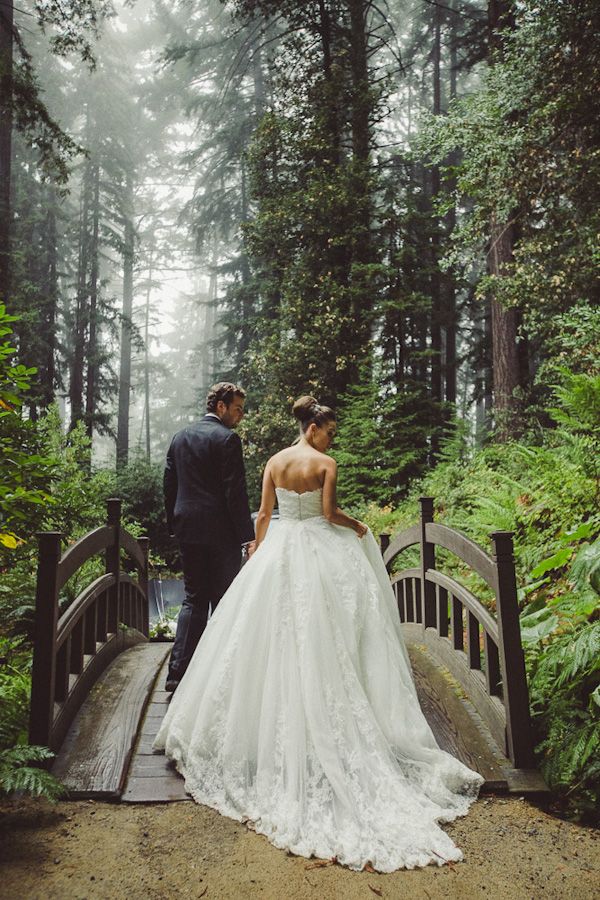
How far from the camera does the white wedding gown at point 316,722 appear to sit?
2.80 meters

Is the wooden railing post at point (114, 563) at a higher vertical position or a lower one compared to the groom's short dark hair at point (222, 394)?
lower

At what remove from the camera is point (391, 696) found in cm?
348

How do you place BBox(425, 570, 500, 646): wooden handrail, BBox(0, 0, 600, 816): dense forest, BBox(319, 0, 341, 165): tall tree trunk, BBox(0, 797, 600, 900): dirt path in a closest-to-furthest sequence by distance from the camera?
BBox(0, 797, 600, 900): dirt path → BBox(425, 570, 500, 646): wooden handrail → BBox(0, 0, 600, 816): dense forest → BBox(319, 0, 341, 165): tall tree trunk

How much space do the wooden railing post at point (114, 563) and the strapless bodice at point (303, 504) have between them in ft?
6.58

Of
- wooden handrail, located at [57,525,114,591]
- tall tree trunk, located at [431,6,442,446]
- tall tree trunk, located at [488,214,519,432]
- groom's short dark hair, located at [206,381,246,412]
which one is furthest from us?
tall tree trunk, located at [431,6,442,446]

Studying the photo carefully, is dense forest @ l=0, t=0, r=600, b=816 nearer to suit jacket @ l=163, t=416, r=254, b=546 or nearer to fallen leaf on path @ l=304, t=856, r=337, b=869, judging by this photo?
suit jacket @ l=163, t=416, r=254, b=546

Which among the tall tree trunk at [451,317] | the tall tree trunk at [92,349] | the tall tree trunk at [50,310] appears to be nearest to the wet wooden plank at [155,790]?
the tall tree trunk at [451,317]

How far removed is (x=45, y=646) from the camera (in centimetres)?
346

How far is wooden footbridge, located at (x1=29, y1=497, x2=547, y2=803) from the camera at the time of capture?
11.2 ft

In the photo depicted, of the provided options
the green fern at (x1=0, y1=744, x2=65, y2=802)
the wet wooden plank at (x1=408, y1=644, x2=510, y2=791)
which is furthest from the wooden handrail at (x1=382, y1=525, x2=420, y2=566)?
the green fern at (x1=0, y1=744, x2=65, y2=802)

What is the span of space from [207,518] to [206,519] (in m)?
0.01

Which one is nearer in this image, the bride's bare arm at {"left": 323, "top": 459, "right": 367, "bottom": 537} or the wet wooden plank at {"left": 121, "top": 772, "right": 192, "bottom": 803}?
the wet wooden plank at {"left": 121, "top": 772, "right": 192, "bottom": 803}

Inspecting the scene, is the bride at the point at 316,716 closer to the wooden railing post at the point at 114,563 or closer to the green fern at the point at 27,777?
the green fern at the point at 27,777

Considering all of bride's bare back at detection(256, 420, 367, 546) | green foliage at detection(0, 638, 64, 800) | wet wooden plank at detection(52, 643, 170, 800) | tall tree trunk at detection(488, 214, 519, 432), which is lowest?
wet wooden plank at detection(52, 643, 170, 800)
